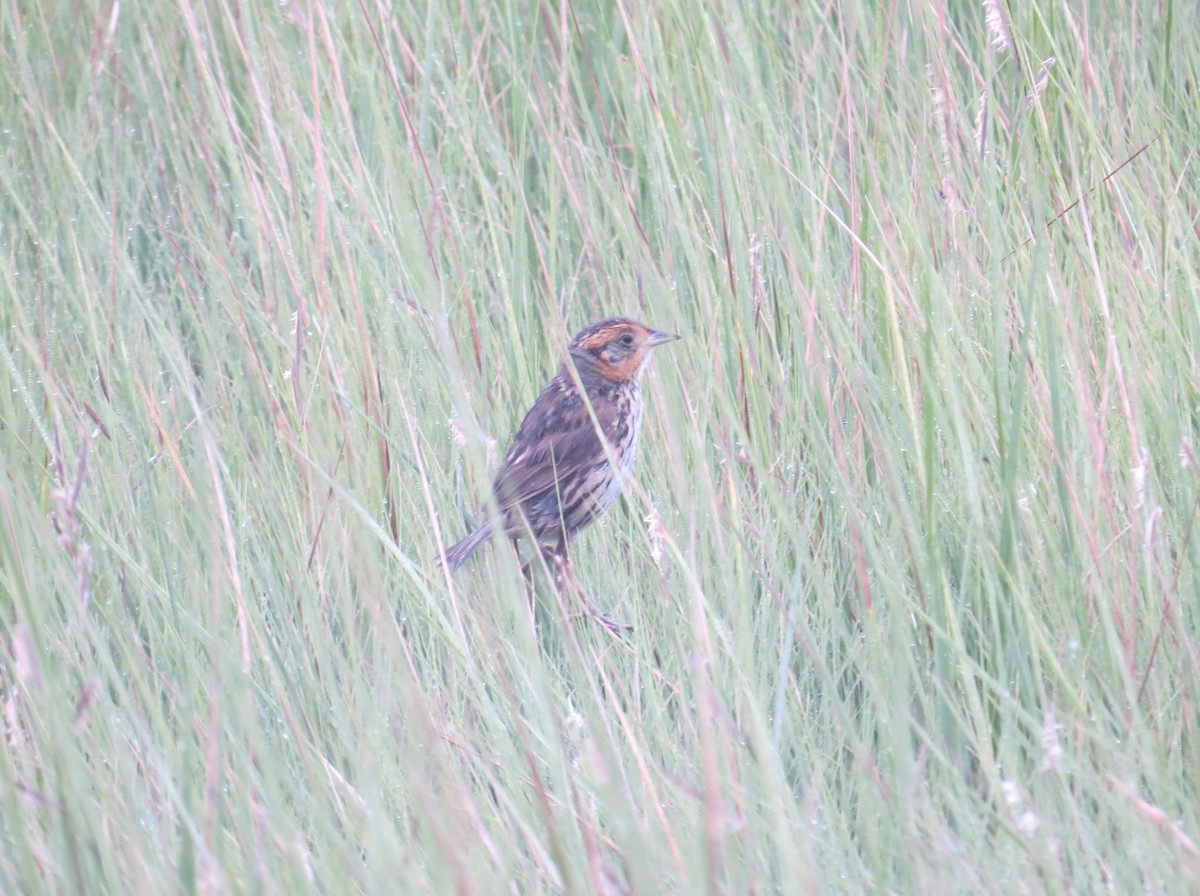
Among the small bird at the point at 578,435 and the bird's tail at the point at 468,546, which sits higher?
the small bird at the point at 578,435

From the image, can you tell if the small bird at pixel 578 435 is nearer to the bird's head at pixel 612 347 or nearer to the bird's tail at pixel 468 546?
the bird's head at pixel 612 347

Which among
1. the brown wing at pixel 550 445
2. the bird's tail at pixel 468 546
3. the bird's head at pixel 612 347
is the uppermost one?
the bird's head at pixel 612 347

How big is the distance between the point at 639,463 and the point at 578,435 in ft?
0.83

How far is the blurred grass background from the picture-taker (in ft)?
7.04

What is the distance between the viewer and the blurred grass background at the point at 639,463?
2145 mm

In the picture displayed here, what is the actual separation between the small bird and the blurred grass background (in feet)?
0.39

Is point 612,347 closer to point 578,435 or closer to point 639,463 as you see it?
point 578,435

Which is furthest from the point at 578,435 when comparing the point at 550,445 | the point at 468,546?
the point at 468,546

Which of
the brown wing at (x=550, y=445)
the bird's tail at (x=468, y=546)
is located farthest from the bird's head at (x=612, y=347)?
the bird's tail at (x=468, y=546)

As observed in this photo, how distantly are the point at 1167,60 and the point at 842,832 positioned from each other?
309 centimetres

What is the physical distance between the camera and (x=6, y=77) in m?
5.07

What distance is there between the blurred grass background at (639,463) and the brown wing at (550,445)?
130 millimetres

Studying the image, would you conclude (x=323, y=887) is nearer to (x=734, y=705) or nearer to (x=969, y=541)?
(x=734, y=705)

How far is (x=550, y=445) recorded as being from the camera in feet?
13.8
